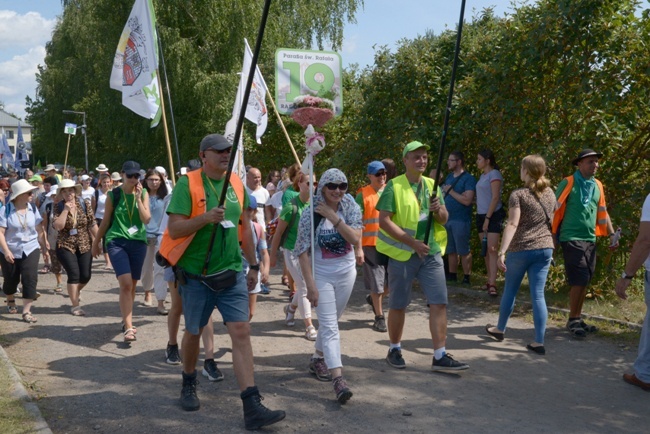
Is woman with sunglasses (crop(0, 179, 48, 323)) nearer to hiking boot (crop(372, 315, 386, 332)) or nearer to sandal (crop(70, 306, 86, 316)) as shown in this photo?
sandal (crop(70, 306, 86, 316))

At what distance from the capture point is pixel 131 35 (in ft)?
30.7

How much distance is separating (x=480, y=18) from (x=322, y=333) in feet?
29.6

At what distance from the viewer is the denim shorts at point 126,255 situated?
7.46 m

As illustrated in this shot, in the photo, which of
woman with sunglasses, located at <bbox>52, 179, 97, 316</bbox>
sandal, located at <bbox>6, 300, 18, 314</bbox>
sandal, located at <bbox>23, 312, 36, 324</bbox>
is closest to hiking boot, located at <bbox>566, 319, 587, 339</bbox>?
woman with sunglasses, located at <bbox>52, 179, 97, 316</bbox>

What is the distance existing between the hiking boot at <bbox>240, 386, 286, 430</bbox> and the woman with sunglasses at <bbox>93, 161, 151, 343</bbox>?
2.90 metres

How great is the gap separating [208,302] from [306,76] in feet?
10.5

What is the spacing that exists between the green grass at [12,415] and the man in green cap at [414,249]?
295cm

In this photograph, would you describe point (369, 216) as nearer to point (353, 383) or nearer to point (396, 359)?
point (396, 359)

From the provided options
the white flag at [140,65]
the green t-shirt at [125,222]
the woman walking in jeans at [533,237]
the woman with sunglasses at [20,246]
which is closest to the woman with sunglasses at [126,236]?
the green t-shirt at [125,222]

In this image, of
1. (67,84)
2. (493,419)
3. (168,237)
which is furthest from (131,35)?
(67,84)

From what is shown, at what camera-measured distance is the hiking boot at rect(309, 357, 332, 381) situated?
19.5 feet

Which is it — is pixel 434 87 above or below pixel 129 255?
above

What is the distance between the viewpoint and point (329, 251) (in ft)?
19.0

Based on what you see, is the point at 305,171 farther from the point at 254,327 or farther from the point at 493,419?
the point at 493,419
